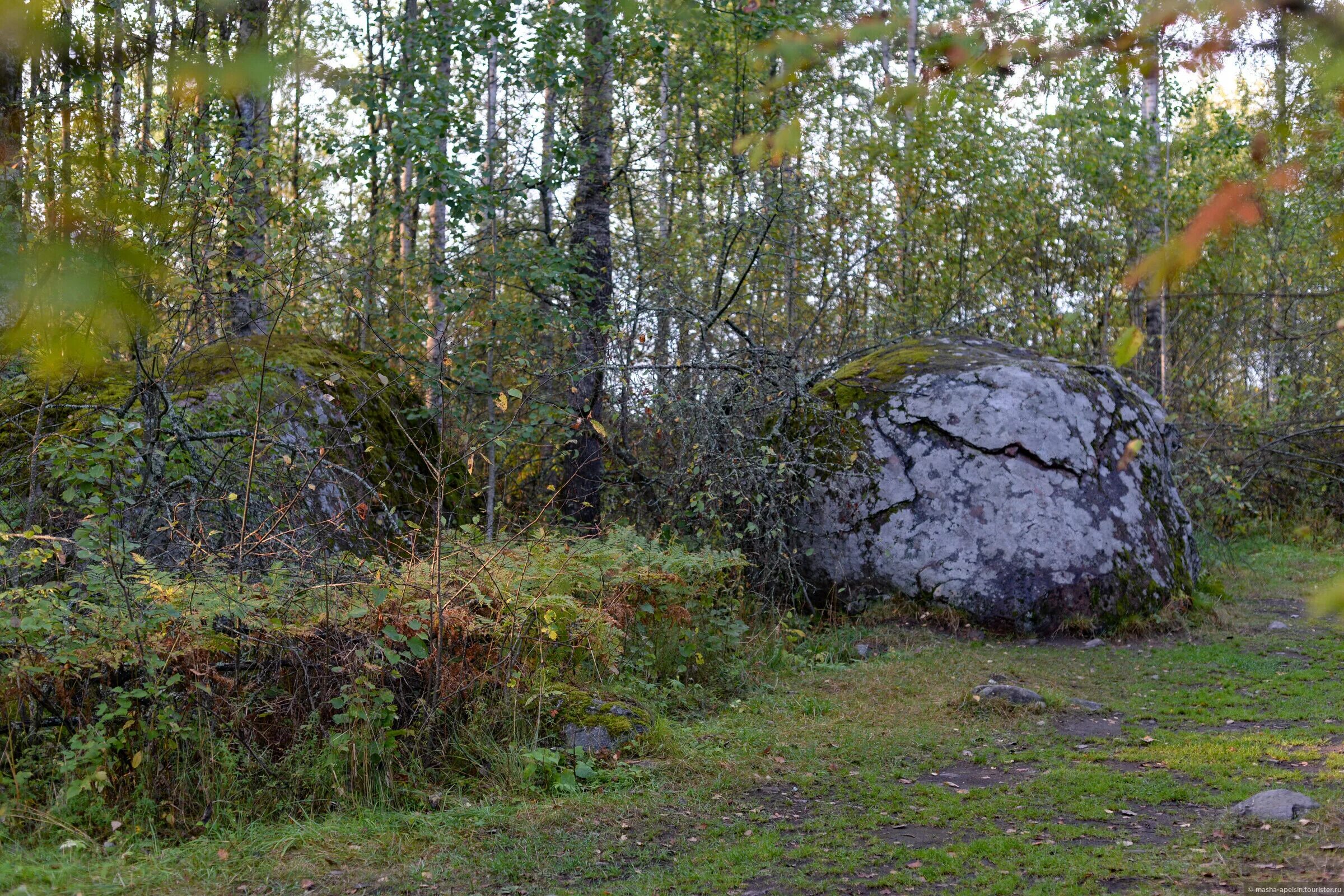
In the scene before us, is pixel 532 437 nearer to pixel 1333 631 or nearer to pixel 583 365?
pixel 583 365

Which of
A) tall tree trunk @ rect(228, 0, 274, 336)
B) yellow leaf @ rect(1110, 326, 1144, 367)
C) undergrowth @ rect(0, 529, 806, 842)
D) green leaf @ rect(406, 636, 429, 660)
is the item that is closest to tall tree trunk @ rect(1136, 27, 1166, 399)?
tall tree trunk @ rect(228, 0, 274, 336)

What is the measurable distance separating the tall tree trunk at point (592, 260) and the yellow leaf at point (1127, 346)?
8032mm

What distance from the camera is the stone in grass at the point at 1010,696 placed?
251 inches

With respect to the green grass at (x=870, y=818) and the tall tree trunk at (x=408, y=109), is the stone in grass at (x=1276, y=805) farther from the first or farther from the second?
the tall tree trunk at (x=408, y=109)

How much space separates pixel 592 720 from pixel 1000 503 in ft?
15.6

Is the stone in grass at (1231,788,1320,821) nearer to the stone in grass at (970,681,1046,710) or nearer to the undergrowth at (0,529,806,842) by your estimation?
the stone in grass at (970,681,1046,710)

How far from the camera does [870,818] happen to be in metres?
4.62

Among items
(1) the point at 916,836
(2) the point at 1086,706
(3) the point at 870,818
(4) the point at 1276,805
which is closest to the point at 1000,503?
(2) the point at 1086,706

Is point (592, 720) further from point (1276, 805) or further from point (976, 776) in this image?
point (1276, 805)

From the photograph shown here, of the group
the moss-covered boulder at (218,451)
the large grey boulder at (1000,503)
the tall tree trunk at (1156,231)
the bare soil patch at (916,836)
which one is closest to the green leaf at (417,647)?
the moss-covered boulder at (218,451)

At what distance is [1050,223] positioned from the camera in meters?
15.0

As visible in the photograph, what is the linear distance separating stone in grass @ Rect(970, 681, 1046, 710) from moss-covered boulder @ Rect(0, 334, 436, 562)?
3781 millimetres

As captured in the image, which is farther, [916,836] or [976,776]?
[976,776]

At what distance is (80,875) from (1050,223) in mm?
14541
